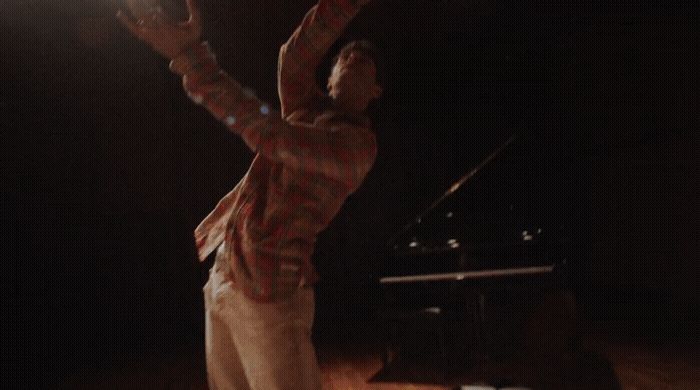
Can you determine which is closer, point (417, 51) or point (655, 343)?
point (655, 343)

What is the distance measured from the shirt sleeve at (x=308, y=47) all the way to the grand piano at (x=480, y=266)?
2.78m

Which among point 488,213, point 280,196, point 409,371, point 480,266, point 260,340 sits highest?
point 280,196

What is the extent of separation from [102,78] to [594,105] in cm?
479

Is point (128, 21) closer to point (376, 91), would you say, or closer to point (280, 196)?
point (280, 196)

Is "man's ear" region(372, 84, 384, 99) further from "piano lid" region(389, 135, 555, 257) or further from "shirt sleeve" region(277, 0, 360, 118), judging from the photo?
"piano lid" region(389, 135, 555, 257)

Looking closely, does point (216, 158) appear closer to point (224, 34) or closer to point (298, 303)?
point (224, 34)

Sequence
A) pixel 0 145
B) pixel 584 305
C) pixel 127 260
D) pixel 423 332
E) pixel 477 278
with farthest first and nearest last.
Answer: pixel 584 305
pixel 127 260
pixel 423 332
pixel 0 145
pixel 477 278

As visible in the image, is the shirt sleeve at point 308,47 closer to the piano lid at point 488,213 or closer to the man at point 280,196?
the man at point 280,196

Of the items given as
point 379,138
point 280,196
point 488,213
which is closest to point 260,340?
point 280,196

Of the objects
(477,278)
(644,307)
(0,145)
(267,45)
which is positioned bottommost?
(644,307)

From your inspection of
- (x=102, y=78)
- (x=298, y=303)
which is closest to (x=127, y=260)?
(x=102, y=78)

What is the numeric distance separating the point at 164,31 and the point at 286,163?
0.25 meters

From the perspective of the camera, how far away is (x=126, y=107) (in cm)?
459

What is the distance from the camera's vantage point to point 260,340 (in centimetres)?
84
